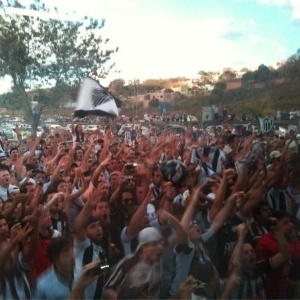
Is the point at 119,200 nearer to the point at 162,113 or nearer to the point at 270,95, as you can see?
the point at 162,113

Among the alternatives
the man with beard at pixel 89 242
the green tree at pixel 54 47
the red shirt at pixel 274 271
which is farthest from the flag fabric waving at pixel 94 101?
the red shirt at pixel 274 271

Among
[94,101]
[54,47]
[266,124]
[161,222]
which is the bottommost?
[161,222]

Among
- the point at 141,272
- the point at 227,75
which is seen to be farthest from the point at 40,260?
the point at 227,75

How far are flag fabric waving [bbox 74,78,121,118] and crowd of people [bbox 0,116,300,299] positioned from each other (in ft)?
0.37

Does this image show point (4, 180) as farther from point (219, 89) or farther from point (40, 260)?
point (219, 89)

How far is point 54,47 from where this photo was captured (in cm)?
253

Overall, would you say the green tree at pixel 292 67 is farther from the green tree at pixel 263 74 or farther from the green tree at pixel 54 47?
the green tree at pixel 54 47

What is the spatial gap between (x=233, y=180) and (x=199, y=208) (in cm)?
20

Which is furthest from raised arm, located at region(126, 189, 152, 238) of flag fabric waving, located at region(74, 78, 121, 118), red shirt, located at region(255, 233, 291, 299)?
red shirt, located at region(255, 233, 291, 299)

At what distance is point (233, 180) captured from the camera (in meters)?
2.60

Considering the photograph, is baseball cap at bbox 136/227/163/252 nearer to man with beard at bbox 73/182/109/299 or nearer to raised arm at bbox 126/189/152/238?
raised arm at bbox 126/189/152/238

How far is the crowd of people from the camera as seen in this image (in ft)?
8.02

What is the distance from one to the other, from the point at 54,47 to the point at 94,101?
11.5 inches

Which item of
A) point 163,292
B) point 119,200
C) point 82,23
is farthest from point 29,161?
point 163,292
